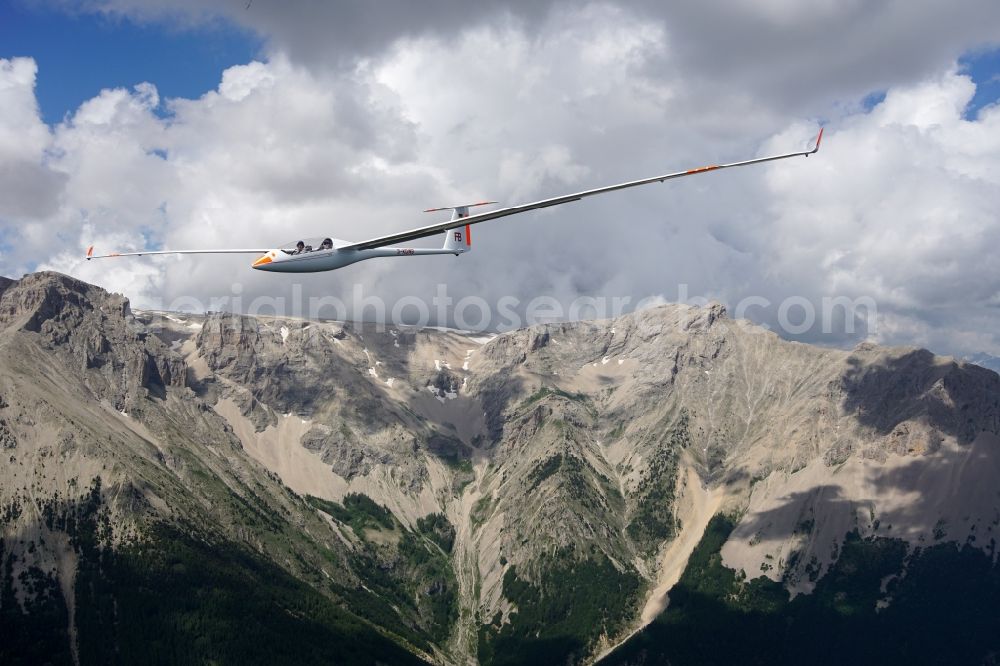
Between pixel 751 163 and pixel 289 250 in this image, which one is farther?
pixel 289 250

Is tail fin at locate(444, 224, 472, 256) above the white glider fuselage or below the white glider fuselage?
above

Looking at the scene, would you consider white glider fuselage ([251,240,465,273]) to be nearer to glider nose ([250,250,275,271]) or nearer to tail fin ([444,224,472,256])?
glider nose ([250,250,275,271])

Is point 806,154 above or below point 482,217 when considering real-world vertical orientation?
above

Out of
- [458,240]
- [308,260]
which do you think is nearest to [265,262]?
[308,260]

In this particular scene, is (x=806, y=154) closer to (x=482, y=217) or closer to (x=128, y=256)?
(x=482, y=217)

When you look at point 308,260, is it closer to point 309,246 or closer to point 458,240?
point 309,246

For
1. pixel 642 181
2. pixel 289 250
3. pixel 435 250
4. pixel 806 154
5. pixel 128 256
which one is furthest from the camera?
pixel 435 250

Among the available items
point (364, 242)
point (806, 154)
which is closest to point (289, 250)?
point (364, 242)

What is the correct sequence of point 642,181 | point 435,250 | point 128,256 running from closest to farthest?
point 642,181, point 128,256, point 435,250

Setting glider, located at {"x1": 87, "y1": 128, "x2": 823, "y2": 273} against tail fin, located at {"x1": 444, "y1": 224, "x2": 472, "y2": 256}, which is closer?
glider, located at {"x1": 87, "y1": 128, "x2": 823, "y2": 273}

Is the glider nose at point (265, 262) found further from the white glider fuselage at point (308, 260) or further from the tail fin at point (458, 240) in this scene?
the tail fin at point (458, 240)

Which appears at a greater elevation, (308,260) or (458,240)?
(458,240)
